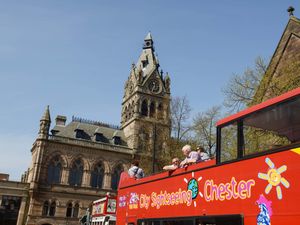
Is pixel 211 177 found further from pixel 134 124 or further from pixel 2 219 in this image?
A: pixel 134 124

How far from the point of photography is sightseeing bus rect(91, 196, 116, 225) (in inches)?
552

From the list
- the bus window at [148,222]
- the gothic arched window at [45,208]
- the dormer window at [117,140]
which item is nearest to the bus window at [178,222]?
the bus window at [148,222]

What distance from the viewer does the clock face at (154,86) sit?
188 ft

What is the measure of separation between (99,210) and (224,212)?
33.7ft

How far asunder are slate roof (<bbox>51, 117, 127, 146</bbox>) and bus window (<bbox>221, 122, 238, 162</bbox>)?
43.6m

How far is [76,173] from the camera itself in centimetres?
4691

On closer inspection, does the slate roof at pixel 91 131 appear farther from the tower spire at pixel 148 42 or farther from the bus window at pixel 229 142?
the bus window at pixel 229 142

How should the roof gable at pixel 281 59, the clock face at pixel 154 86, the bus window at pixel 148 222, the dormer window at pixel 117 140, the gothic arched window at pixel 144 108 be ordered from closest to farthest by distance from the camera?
the bus window at pixel 148 222
the roof gable at pixel 281 59
the dormer window at pixel 117 140
the gothic arched window at pixel 144 108
the clock face at pixel 154 86

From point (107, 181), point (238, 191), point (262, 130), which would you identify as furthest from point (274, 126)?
point (107, 181)

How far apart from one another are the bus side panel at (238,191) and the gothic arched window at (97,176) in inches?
1561

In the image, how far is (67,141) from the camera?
1859 inches

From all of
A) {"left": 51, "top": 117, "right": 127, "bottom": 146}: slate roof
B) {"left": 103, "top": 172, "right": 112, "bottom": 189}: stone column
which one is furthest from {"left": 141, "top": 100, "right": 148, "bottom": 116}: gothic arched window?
{"left": 103, "top": 172, "right": 112, "bottom": 189}: stone column

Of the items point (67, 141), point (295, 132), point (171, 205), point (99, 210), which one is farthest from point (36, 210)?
point (295, 132)

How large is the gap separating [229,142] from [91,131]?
1843 inches
